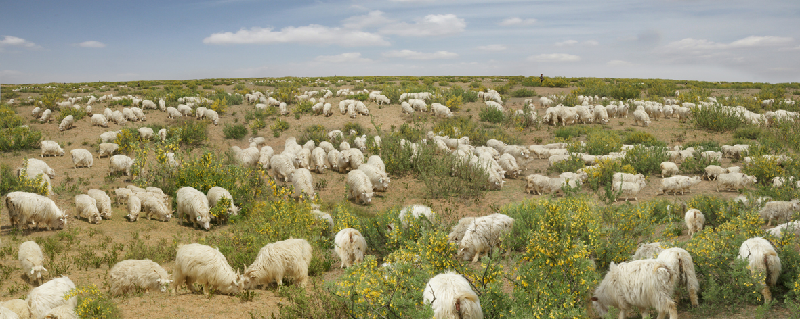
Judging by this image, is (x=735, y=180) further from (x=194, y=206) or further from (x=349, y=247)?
(x=194, y=206)

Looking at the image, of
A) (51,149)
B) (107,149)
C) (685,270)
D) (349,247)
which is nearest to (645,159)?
(685,270)

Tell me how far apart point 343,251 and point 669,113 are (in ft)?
71.3

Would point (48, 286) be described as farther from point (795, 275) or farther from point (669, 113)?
point (669, 113)

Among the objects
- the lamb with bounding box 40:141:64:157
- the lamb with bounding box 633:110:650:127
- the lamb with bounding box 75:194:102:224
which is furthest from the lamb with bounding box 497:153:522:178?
the lamb with bounding box 40:141:64:157

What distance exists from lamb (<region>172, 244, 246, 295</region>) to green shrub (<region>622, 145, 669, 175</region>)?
41.3ft

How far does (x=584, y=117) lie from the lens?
2241 cm

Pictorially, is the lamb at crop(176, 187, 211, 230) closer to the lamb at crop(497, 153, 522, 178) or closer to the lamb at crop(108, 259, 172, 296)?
the lamb at crop(108, 259, 172, 296)

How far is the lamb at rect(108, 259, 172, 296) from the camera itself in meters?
7.23

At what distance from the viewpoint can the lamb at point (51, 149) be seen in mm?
16484

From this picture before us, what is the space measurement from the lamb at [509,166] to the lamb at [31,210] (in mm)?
12374

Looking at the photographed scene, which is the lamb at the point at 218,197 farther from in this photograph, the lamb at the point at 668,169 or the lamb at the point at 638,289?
the lamb at the point at 668,169

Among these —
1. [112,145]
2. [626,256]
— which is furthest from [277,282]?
[112,145]

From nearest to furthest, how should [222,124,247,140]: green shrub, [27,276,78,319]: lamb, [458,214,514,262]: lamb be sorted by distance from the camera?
[27,276,78,319]: lamb → [458,214,514,262]: lamb → [222,124,247,140]: green shrub

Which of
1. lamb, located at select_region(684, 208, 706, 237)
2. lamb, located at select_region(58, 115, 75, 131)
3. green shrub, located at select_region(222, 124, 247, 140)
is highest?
lamb, located at select_region(58, 115, 75, 131)
